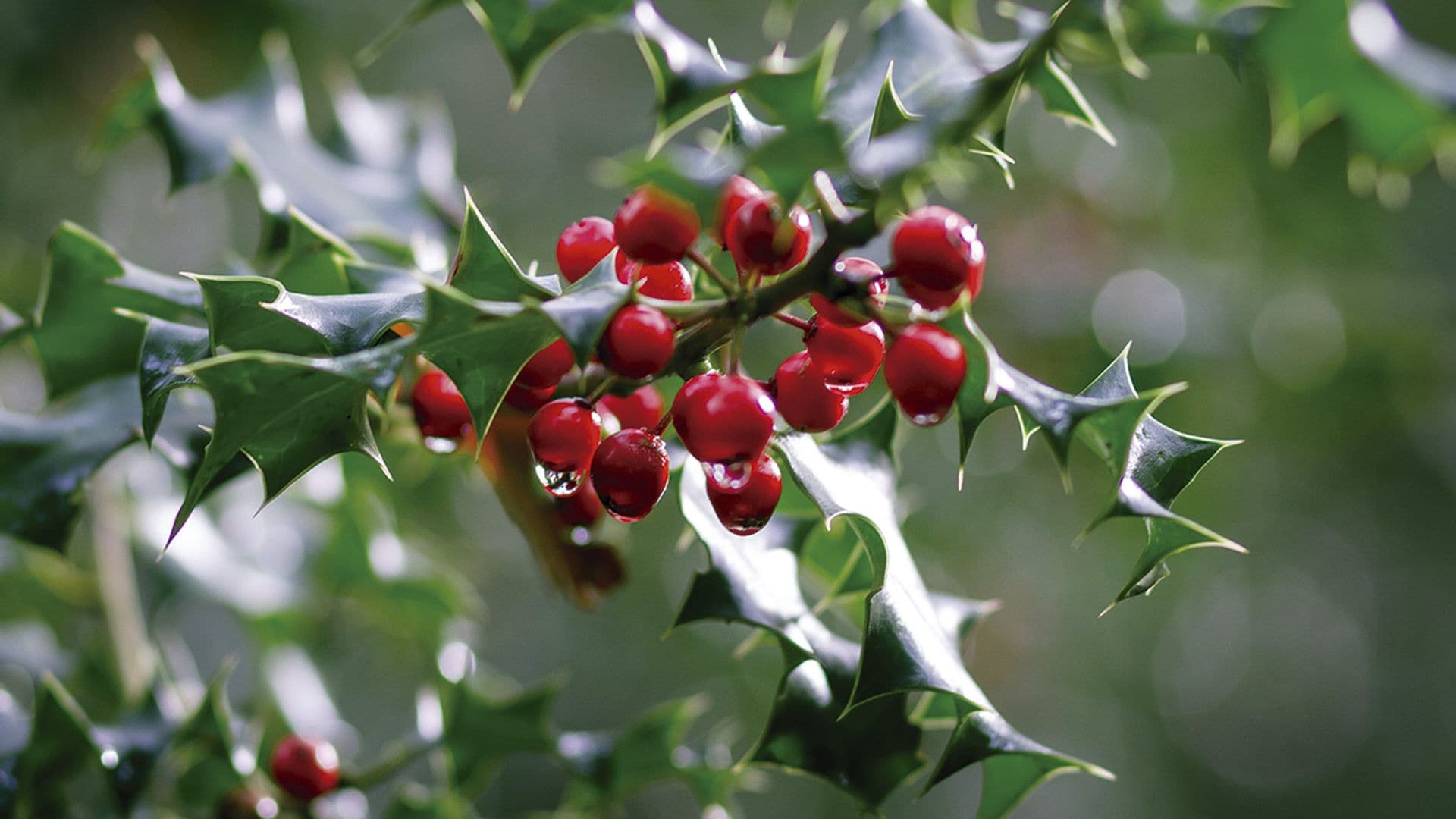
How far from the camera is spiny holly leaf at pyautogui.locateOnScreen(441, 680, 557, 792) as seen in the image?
4.29 ft

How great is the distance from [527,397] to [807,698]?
0.38m

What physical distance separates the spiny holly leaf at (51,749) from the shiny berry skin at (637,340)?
776mm

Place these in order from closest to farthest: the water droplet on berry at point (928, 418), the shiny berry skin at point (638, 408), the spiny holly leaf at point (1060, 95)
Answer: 1. the water droplet on berry at point (928, 418)
2. the spiny holly leaf at point (1060, 95)
3. the shiny berry skin at point (638, 408)

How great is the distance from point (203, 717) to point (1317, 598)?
5810 millimetres

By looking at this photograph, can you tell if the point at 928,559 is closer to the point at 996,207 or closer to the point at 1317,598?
the point at 996,207

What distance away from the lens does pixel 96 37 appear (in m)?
3.58

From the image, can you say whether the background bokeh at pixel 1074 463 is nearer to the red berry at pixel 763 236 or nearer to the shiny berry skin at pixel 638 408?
the shiny berry skin at pixel 638 408

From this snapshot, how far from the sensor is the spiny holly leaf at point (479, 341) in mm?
715

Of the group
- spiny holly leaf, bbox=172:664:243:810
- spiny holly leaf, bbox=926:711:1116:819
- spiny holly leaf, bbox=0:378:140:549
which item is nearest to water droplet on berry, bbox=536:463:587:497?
spiny holly leaf, bbox=926:711:1116:819

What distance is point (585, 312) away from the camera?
0.69m

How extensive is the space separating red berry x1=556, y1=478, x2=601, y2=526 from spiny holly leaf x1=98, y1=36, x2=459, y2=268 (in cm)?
31

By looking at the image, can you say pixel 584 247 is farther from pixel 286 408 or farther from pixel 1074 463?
pixel 1074 463

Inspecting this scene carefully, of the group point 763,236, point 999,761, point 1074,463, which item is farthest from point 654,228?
point 1074,463

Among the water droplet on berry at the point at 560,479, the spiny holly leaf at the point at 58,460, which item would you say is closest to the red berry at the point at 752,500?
the water droplet on berry at the point at 560,479
